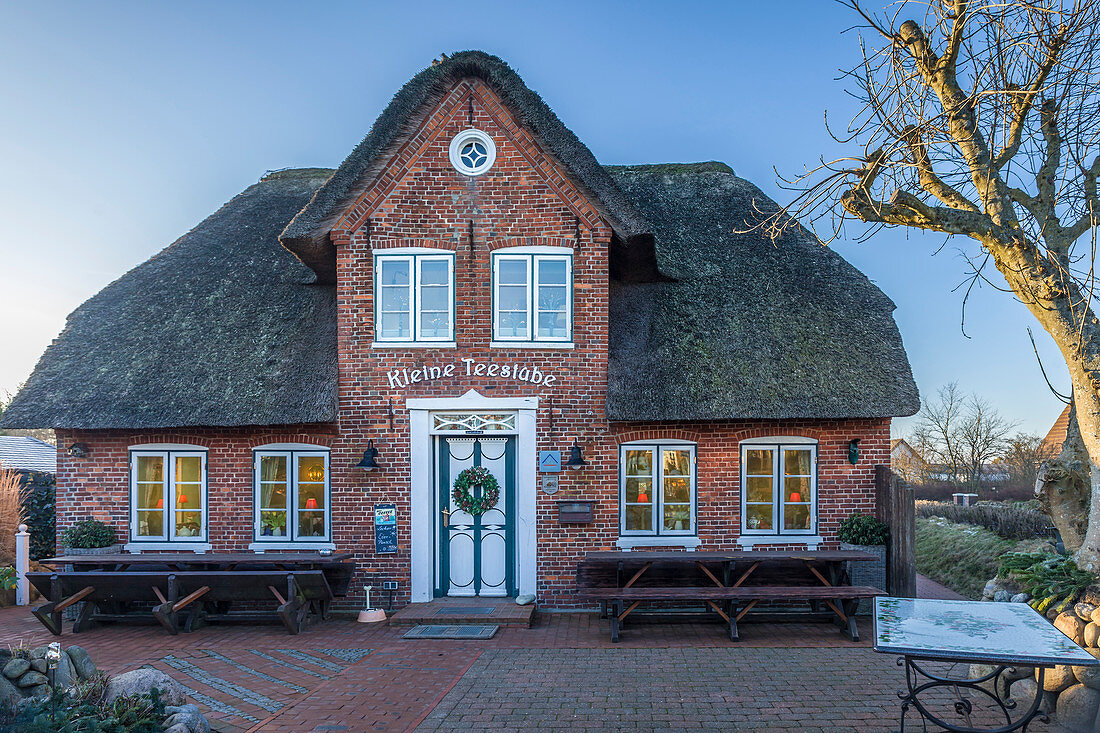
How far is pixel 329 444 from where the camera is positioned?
989 cm

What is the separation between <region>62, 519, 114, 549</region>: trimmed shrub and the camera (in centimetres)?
997

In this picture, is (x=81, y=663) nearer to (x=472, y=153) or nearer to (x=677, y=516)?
(x=677, y=516)

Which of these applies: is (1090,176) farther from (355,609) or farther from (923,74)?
(355,609)

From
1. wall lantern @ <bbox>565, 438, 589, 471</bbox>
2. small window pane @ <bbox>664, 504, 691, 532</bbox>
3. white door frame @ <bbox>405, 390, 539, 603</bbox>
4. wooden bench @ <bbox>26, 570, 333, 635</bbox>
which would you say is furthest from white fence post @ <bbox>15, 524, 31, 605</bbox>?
small window pane @ <bbox>664, 504, 691, 532</bbox>

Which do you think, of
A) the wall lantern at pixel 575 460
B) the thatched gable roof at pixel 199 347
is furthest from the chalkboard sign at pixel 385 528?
the wall lantern at pixel 575 460

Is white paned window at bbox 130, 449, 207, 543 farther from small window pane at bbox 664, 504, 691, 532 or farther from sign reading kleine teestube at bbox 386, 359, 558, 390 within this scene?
small window pane at bbox 664, 504, 691, 532

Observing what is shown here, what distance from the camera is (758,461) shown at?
10.0 metres

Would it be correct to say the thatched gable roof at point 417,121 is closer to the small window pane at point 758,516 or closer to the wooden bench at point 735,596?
the small window pane at point 758,516

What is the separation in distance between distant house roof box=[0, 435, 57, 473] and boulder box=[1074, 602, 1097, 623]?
19041mm

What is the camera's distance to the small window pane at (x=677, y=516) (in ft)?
32.5

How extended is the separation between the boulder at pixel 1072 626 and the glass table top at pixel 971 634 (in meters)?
0.71

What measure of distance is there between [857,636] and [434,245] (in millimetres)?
7289

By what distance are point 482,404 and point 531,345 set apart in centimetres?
105

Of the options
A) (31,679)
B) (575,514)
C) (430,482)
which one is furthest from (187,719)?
(575,514)
